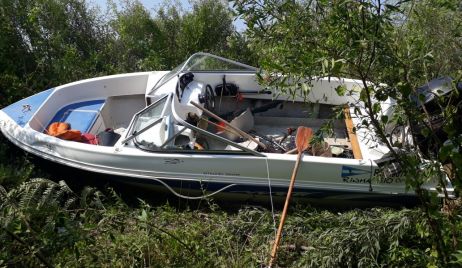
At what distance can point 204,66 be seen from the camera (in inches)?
236

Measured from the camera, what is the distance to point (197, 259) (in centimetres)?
340

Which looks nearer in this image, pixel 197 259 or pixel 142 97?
pixel 197 259

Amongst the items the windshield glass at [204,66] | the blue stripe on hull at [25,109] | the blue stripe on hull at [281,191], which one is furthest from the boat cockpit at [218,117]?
the blue stripe on hull at [25,109]

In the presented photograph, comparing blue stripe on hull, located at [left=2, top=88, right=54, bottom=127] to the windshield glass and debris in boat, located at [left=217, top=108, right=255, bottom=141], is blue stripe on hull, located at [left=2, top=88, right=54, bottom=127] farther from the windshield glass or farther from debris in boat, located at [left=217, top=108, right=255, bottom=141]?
debris in boat, located at [left=217, top=108, right=255, bottom=141]

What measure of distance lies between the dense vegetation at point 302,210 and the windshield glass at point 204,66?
1.80 m

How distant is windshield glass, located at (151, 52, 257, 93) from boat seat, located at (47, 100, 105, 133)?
2.70ft

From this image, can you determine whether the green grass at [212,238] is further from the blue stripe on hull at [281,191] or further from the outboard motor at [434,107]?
the outboard motor at [434,107]

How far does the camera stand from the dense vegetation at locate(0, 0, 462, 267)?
6.73 ft

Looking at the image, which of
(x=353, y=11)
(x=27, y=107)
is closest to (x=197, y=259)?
(x=353, y=11)

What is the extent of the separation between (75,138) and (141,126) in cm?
75

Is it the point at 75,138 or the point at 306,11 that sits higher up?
the point at 306,11

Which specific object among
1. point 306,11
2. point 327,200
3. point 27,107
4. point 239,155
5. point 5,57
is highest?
point 5,57

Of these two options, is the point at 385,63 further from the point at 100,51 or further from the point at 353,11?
the point at 100,51

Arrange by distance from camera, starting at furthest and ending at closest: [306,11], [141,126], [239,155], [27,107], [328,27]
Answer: [27,107] < [141,126] < [239,155] < [306,11] < [328,27]
